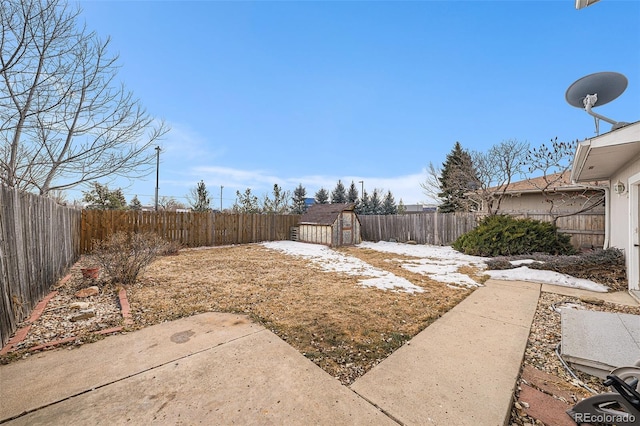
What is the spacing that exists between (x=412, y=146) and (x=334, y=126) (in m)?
5.09

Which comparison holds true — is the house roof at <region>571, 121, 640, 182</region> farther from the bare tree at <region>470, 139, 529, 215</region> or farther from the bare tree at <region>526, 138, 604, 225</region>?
the bare tree at <region>470, 139, 529, 215</region>

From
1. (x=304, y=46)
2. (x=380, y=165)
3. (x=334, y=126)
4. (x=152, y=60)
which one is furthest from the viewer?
(x=380, y=165)

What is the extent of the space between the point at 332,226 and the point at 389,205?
18528 millimetres

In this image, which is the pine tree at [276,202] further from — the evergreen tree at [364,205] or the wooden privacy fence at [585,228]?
the wooden privacy fence at [585,228]

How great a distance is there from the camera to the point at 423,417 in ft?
5.07

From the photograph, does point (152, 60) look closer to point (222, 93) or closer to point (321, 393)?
point (222, 93)

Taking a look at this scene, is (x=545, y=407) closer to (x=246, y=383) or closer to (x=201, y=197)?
(x=246, y=383)

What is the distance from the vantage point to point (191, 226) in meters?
10.5

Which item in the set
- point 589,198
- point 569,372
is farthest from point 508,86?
point 569,372

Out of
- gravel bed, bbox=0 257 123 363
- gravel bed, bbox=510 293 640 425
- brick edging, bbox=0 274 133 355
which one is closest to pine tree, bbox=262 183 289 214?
gravel bed, bbox=0 257 123 363

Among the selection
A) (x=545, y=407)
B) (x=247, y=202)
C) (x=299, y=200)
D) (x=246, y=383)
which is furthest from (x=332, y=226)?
(x=299, y=200)

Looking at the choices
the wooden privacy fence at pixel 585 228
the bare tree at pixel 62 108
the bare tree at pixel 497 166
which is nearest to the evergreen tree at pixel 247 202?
the bare tree at pixel 62 108

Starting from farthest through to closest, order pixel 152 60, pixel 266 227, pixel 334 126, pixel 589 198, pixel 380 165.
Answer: pixel 380 165 < pixel 334 126 < pixel 266 227 < pixel 589 198 < pixel 152 60

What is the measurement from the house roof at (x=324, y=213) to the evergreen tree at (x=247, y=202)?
9.74 meters
